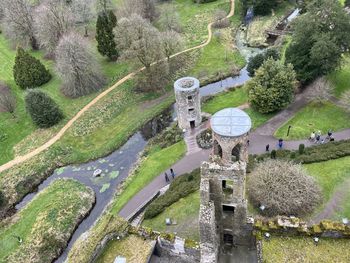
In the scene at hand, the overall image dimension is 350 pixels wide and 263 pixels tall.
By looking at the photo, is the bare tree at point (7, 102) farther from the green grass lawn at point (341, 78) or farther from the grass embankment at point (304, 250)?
the green grass lawn at point (341, 78)

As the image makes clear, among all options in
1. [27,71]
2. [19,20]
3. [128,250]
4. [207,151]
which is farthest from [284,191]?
[19,20]

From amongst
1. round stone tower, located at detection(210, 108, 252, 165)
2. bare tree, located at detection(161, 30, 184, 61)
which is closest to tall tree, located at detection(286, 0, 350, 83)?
bare tree, located at detection(161, 30, 184, 61)

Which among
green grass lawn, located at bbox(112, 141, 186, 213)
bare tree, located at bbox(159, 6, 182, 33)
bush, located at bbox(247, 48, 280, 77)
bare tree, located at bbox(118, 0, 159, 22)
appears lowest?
green grass lawn, located at bbox(112, 141, 186, 213)

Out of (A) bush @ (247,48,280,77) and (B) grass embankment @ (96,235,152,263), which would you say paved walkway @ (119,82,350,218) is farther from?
(B) grass embankment @ (96,235,152,263)

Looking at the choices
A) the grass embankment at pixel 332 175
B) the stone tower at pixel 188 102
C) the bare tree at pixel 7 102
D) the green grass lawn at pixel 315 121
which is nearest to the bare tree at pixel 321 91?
the green grass lawn at pixel 315 121

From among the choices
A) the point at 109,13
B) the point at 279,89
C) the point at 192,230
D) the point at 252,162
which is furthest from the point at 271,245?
the point at 109,13

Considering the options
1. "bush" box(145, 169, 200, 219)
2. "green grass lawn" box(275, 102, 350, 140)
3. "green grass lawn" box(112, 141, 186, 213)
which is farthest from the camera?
"green grass lawn" box(275, 102, 350, 140)
